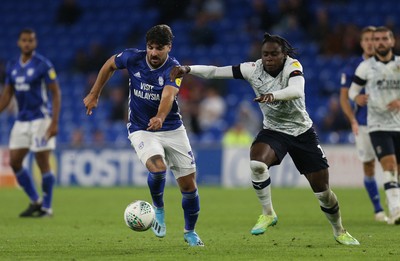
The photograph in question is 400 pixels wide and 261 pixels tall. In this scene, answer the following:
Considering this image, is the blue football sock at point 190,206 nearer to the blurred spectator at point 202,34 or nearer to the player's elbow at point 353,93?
the player's elbow at point 353,93

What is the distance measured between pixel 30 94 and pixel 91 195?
19.5 feet


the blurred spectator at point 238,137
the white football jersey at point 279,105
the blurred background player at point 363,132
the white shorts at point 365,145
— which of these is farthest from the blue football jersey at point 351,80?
the blurred spectator at point 238,137

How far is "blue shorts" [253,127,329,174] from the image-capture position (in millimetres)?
8719

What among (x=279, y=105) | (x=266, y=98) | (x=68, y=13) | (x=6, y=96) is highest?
(x=68, y=13)

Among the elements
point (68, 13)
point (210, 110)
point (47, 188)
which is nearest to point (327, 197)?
point (47, 188)

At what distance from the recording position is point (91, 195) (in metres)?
18.6

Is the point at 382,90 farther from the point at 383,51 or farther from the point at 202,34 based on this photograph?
the point at 202,34

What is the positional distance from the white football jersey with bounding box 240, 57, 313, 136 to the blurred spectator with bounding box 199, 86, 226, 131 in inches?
531

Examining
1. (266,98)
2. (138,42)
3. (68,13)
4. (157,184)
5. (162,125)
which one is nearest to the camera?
(266,98)

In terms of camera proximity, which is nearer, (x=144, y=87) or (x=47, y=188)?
(x=144, y=87)

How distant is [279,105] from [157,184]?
1.49 meters

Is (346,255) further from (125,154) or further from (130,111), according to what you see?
(125,154)

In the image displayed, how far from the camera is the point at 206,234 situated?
408 inches

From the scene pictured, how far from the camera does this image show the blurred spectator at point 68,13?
1112 inches
